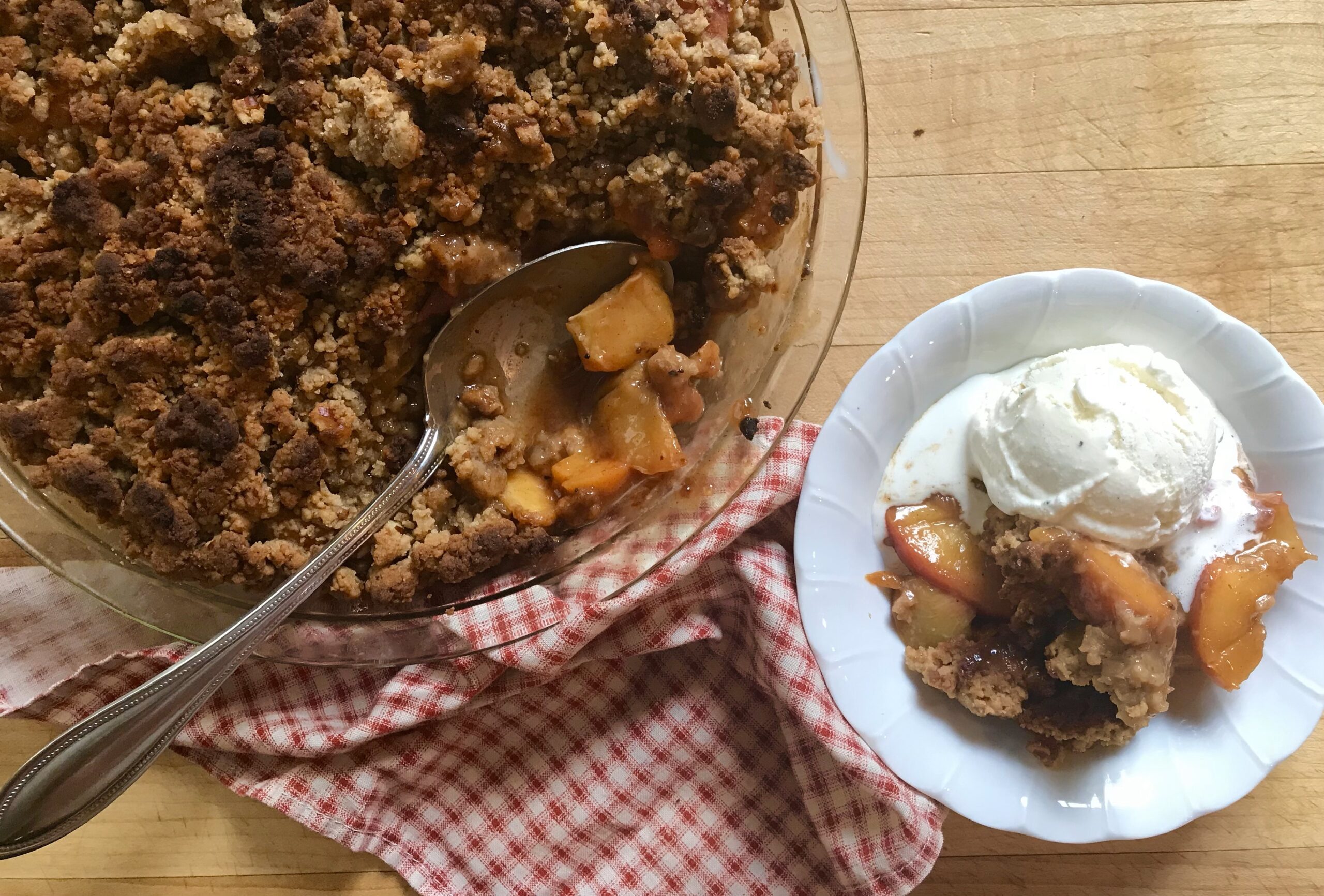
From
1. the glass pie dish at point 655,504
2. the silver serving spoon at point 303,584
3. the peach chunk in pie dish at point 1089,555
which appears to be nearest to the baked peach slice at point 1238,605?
the peach chunk in pie dish at point 1089,555

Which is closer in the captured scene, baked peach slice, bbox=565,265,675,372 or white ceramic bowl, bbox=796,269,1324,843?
baked peach slice, bbox=565,265,675,372

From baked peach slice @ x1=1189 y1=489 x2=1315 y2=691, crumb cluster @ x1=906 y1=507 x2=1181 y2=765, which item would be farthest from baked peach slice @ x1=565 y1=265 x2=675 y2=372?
baked peach slice @ x1=1189 y1=489 x2=1315 y2=691

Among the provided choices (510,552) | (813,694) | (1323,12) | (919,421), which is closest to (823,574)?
(813,694)

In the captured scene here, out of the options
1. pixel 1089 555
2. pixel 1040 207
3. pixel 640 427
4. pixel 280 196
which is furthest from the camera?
pixel 1040 207

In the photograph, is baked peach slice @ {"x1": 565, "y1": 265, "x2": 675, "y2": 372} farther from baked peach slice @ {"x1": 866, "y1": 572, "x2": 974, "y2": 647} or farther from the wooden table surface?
baked peach slice @ {"x1": 866, "y1": 572, "x2": 974, "y2": 647}

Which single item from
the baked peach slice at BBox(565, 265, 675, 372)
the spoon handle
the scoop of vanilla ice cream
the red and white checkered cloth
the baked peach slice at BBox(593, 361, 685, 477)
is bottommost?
the red and white checkered cloth

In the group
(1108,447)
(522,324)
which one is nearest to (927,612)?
(1108,447)

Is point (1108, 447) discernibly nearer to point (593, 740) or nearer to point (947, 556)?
point (947, 556)
